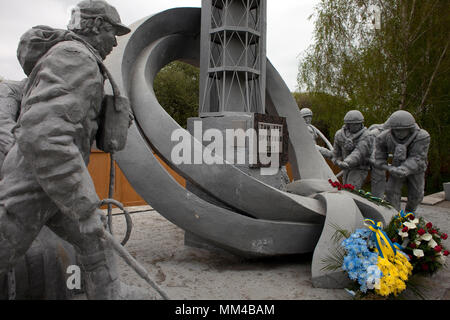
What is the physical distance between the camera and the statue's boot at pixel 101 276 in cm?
245

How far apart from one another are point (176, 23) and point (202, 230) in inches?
142

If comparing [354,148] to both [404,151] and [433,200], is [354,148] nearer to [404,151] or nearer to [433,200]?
[404,151]

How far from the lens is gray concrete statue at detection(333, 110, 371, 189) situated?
7.65 meters

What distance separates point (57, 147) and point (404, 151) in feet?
20.2

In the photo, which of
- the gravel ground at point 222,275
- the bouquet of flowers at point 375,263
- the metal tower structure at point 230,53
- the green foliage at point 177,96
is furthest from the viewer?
the green foliage at point 177,96

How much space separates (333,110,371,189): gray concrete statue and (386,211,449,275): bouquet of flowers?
11.1ft

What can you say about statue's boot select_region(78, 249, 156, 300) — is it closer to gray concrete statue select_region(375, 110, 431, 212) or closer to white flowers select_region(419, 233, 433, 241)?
white flowers select_region(419, 233, 433, 241)

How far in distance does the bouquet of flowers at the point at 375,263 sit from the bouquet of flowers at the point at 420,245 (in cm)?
30

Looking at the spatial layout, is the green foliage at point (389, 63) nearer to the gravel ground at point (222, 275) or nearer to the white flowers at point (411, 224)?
the gravel ground at point (222, 275)

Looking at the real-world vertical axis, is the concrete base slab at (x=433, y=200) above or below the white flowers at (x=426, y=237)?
below

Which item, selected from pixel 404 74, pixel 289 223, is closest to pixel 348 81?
pixel 404 74

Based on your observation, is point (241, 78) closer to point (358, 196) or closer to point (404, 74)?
point (358, 196)

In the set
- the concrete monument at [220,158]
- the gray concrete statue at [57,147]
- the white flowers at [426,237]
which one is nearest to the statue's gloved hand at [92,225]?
the gray concrete statue at [57,147]

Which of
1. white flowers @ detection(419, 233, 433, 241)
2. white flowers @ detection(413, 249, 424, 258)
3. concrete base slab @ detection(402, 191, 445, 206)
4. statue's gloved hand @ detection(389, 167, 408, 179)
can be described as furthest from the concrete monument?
concrete base slab @ detection(402, 191, 445, 206)
